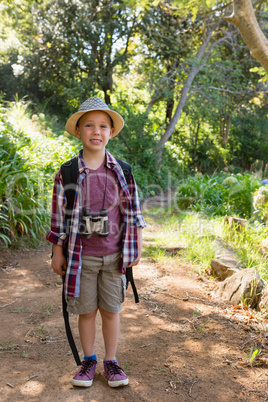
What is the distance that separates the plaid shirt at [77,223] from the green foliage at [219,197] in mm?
4404

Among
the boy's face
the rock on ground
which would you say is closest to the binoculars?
the boy's face

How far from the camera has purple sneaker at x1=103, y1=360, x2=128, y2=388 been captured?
2168 millimetres

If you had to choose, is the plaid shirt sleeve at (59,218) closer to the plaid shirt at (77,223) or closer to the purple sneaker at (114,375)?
the plaid shirt at (77,223)

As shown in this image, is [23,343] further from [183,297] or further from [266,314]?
[266,314]

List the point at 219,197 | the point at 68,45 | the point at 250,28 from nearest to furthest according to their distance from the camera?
1. the point at 250,28
2. the point at 219,197
3. the point at 68,45

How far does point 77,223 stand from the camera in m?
2.08

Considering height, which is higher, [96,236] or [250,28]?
[250,28]

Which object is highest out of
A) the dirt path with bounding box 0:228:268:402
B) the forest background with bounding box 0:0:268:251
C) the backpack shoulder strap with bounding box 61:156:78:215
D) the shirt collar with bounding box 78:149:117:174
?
the forest background with bounding box 0:0:268:251

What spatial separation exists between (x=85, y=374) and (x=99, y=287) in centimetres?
53

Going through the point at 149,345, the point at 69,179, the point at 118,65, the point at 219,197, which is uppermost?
the point at 118,65

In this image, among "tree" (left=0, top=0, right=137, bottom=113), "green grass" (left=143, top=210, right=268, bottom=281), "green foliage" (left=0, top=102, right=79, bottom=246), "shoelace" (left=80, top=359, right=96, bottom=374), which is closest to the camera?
"shoelace" (left=80, top=359, right=96, bottom=374)

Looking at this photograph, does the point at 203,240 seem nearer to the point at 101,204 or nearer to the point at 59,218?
the point at 101,204

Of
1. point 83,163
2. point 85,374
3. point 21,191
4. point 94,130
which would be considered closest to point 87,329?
point 85,374

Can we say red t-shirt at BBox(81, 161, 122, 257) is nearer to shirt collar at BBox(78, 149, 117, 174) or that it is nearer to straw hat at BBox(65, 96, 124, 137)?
shirt collar at BBox(78, 149, 117, 174)
